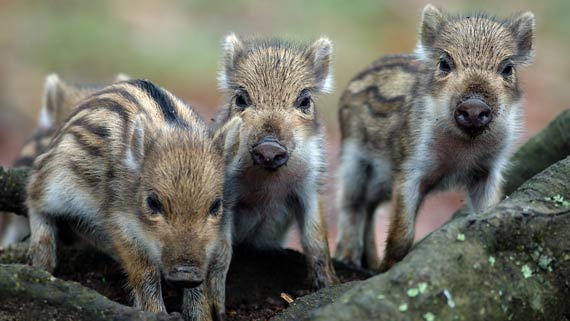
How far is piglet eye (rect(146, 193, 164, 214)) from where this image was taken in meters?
4.79

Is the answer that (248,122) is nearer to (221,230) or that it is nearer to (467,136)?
(221,230)

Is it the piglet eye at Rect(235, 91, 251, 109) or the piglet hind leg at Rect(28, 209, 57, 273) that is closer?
the piglet hind leg at Rect(28, 209, 57, 273)

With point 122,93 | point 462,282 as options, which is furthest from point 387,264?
point 462,282

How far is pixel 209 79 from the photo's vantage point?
56.2 feet

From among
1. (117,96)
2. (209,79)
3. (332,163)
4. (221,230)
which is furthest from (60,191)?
(209,79)

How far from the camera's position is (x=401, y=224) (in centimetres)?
617

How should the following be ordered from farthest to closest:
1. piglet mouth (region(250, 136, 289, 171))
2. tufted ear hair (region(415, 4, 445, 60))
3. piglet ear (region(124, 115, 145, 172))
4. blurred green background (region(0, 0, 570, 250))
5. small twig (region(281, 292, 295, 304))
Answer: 1. blurred green background (region(0, 0, 570, 250))
2. tufted ear hair (region(415, 4, 445, 60))
3. small twig (region(281, 292, 295, 304))
4. piglet mouth (region(250, 136, 289, 171))
5. piglet ear (region(124, 115, 145, 172))

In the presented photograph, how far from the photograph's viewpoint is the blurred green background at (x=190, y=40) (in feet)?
53.6

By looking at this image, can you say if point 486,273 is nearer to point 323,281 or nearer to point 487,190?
point 323,281

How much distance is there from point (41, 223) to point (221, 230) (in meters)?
1.26

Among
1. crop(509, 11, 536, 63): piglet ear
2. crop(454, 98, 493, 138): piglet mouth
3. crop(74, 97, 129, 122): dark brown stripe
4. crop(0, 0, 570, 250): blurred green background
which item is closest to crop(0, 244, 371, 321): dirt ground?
crop(74, 97, 129, 122): dark brown stripe

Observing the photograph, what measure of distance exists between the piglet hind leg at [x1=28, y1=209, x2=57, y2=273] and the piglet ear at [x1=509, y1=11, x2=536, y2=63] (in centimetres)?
324

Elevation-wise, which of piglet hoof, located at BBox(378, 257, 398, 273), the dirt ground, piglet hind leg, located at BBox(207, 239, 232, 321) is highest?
piglet hind leg, located at BBox(207, 239, 232, 321)

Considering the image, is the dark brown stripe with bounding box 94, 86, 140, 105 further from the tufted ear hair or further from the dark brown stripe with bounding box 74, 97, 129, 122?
the tufted ear hair
